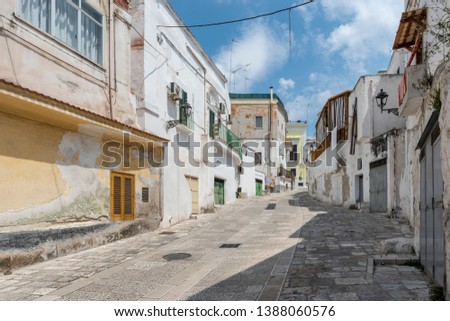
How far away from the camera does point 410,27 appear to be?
1013cm

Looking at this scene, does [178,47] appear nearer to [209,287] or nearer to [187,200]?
[187,200]

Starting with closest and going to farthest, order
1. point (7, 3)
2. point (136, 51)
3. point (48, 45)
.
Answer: point (7, 3) < point (48, 45) < point (136, 51)

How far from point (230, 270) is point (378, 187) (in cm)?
1175

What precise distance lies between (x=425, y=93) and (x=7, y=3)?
8822mm

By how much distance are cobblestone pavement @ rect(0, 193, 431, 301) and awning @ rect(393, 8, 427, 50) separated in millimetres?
5686

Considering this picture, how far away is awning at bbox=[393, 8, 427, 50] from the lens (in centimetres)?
940

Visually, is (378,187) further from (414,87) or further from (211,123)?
(414,87)

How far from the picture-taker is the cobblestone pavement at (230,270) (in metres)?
6.04

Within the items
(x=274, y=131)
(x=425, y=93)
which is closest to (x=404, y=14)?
(x=425, y=93)

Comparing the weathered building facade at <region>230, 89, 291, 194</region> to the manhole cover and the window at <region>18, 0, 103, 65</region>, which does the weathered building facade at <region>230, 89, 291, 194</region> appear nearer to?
the window at <region>18, 0, 103, 65</region>

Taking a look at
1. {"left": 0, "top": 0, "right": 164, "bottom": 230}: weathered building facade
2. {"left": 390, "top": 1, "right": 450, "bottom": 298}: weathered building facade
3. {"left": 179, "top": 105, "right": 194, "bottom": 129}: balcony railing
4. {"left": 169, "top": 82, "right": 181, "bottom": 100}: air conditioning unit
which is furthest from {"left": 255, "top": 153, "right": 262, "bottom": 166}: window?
{"left": 390, "top": 1, "right": 450, "bottom": 298}: weathered building facade

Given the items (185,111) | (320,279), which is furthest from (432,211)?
(185,111)

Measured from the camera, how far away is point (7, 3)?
7977mm

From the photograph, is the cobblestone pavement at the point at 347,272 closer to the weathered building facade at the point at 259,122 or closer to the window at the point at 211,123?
the window at the point at 211,123
